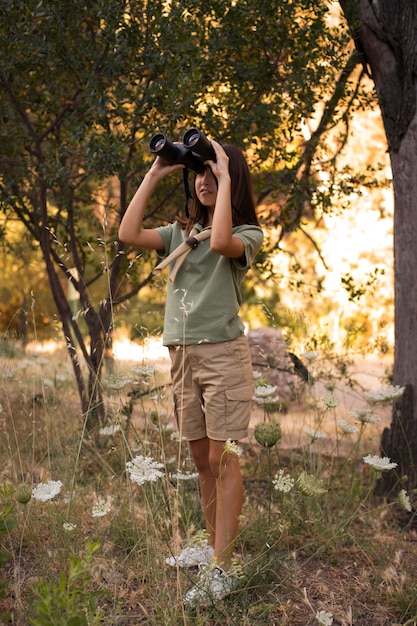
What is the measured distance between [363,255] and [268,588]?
9154 millimetres

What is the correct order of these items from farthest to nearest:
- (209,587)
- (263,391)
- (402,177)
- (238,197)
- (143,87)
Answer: (402,177) → (143,87) → (263,391) → (238,197) → (209,587)

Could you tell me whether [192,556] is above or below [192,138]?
below

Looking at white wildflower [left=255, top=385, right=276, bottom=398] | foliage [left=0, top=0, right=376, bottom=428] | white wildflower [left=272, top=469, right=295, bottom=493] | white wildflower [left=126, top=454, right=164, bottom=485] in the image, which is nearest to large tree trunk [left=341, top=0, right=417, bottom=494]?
foliage [left=0, top=0, right=376, bottom=428]

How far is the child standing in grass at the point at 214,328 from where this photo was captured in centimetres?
287

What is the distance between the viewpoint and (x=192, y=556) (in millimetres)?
2762

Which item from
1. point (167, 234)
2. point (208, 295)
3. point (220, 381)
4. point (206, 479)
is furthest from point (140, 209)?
point (206, 479)

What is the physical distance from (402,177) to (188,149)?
64.4 inches

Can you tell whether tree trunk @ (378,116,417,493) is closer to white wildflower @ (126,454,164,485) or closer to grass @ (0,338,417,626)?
grass @ (0,338,417,626)

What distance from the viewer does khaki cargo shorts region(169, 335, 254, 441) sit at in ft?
9.60

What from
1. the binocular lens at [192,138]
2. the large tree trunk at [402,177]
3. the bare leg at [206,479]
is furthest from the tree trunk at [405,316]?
the binocular lens at [192,138]

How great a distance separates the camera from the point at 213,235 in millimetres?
2809

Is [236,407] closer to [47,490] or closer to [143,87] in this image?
[47,490]

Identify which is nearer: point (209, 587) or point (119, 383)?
point (209, 587)

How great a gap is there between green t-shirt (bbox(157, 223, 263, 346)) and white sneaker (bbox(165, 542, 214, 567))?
28.7 inches
